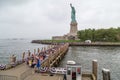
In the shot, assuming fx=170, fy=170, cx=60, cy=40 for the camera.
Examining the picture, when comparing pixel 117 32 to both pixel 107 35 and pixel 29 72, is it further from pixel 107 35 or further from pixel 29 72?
A: pixel 29 72

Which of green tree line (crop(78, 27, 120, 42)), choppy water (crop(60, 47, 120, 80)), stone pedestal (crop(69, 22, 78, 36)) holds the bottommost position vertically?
choppy water (crop(60, 47, 120, 80))

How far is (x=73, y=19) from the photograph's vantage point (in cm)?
11944

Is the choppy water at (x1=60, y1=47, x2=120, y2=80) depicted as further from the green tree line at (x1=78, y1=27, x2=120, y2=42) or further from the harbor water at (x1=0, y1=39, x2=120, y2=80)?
the green tree line at (x1=78, y1=27, x2=120, y2=42)

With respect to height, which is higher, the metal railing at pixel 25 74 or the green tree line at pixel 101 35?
the green tree line at pixel 101 35

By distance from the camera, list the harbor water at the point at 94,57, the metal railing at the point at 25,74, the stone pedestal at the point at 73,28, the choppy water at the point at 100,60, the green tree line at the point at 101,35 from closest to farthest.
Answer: the metal railing at the point at 25,74
the choppy water at the point at 100,60
the harbor water at the point at 94,57
the green tree line at the point at 101,35
the stone pedestal at the point at 73,28

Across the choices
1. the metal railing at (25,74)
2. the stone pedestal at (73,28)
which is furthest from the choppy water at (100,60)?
the stone pedestal at (73,28)

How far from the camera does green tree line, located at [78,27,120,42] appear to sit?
108m

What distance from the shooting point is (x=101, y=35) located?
4377 inches

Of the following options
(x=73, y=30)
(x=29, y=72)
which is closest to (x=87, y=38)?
(x=73, y=30)

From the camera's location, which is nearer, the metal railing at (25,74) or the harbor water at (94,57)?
the metal railing at (25,74)

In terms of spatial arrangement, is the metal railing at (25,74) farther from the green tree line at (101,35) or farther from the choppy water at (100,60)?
the green tree line at (101,35)

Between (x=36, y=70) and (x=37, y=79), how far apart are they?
3174 mm

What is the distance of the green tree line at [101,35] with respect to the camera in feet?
Answer: 355

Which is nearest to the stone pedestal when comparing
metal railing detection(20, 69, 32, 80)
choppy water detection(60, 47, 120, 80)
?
choppy water detection(60, 47, 120, 80)
